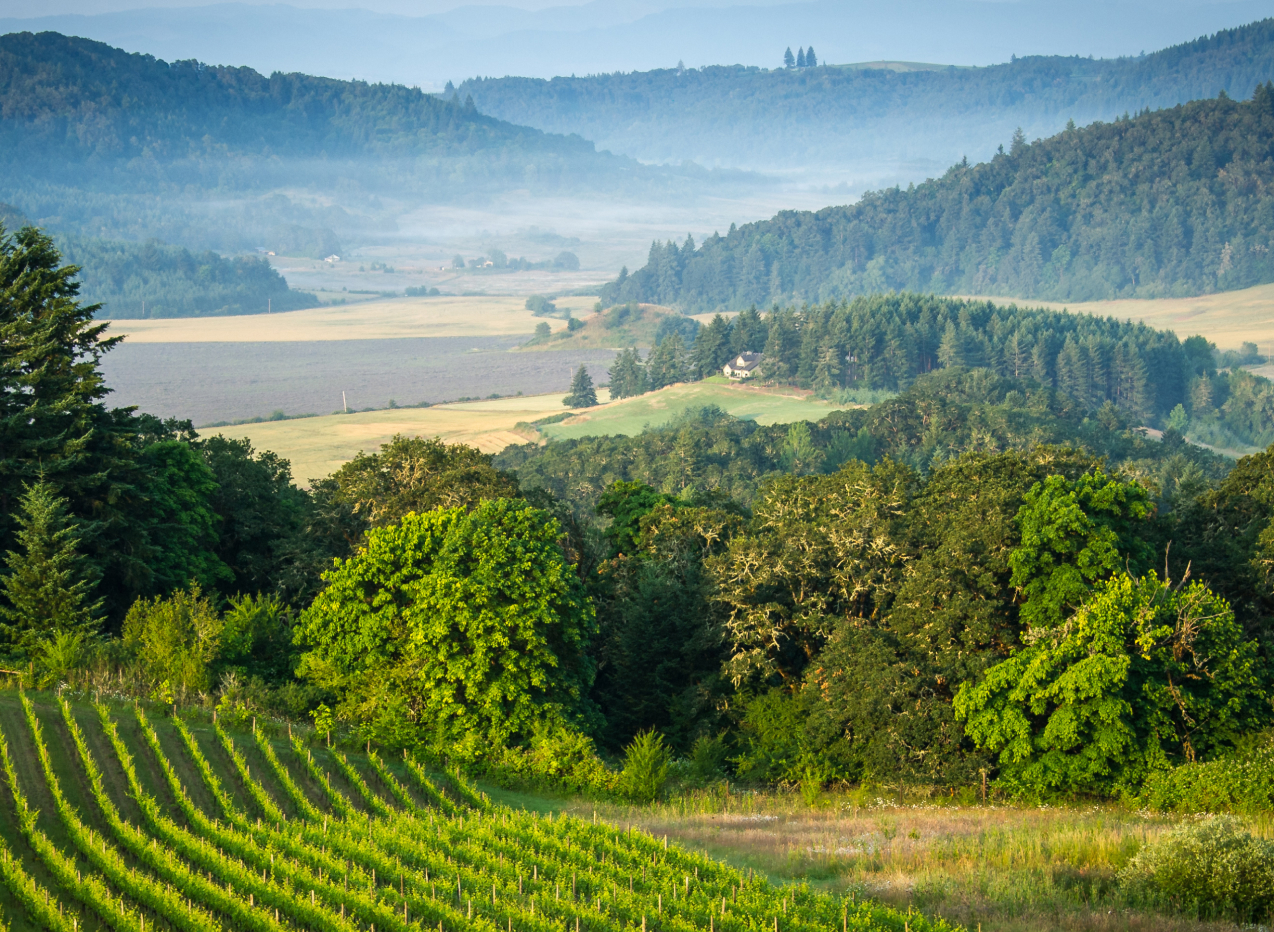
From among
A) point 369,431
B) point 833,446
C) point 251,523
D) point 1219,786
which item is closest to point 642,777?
point 1219,786

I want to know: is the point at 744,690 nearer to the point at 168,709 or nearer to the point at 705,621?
the point at 705,621

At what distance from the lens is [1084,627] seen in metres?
33.3

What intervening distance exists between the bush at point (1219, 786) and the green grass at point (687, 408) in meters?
136

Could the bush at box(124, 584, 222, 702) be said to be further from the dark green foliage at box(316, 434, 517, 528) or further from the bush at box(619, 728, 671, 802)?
the bush at box(619, 728, 671, 802)

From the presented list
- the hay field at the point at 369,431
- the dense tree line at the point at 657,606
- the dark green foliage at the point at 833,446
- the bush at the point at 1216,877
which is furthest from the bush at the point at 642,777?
the hay field at the point at 369,431

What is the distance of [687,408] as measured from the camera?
183 m

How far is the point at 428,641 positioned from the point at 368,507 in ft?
61.7

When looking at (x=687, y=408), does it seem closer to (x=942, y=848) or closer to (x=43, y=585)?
(x=43, y=585)

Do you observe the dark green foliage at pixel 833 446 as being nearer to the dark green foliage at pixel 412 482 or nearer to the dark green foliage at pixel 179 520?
the dark green foliage at pixel 412 482

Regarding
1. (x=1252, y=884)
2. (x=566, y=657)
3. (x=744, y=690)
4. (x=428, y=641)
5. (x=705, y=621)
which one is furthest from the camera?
(x=705, y=621)

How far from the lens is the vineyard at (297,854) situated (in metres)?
21.5

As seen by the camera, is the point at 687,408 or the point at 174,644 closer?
the point at 174,644

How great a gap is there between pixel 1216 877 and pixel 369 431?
14979 cm

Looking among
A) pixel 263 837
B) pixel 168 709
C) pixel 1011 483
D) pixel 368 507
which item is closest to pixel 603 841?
pixel 263 837
